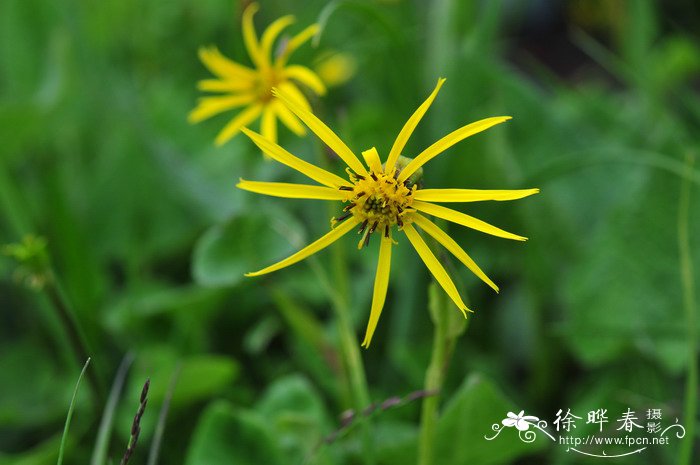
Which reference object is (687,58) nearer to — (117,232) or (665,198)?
(665,198)

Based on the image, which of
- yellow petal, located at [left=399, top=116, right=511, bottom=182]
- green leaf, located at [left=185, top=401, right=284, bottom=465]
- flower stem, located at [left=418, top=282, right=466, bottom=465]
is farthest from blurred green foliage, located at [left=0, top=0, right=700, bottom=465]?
yellow petal, located at [left=399, top=116, right=511, bottom=182]

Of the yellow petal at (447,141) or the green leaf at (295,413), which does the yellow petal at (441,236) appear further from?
the green leaf at (295,413)

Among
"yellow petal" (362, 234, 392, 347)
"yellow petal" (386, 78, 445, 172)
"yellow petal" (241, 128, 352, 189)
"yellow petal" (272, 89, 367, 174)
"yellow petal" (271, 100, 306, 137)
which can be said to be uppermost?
"yellow petal" (271, 100, 306, 137)

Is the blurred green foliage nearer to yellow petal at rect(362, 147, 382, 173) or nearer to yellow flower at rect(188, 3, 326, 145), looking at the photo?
yellow flower at rect(188, 3, 326, 145)

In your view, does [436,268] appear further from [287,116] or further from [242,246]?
[242,246]

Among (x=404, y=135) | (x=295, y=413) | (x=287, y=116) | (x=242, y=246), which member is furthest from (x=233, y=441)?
(x=404, y=135)

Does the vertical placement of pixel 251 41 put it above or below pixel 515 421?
above

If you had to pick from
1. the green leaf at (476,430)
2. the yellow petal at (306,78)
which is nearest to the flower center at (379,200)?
the yellow petal at (306,78)
